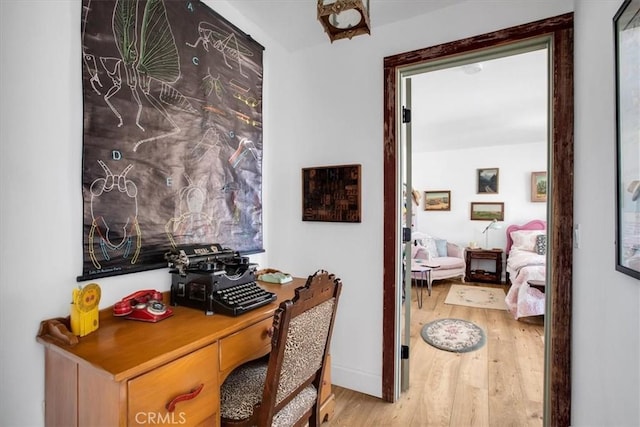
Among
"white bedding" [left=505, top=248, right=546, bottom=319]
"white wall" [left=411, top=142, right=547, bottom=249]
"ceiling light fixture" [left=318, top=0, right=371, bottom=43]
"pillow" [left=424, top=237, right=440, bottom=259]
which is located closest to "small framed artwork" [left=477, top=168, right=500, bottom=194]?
"white wall" [left=411, top=142, right=547, bottom=249]

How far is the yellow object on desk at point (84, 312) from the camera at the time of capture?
3.51ft

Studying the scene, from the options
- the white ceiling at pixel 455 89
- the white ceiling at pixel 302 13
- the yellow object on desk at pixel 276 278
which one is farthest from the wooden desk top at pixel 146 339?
the white ceiling at pixel 455 89

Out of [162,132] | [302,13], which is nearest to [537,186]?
[302,13]

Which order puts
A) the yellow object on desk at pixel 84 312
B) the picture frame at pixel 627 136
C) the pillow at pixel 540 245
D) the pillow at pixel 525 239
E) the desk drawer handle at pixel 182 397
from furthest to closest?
the pillow at pixel 525 239, the pillow at pixel 540 245, the yellow object on desk at pixel 84 312, the desk drawer handle at pixel 182 397, the picture frame at pixel 627 136

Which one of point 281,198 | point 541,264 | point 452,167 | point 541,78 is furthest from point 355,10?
point 452,167

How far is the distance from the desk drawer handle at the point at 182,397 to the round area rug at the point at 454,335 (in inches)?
96.8

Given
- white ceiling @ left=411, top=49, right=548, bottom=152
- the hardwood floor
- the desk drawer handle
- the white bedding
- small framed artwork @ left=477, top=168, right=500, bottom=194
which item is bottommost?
the hardwood floor

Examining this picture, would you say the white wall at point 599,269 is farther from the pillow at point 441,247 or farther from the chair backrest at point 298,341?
the pillow at point 441,247

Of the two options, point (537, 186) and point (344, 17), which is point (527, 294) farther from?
point (344, 17)

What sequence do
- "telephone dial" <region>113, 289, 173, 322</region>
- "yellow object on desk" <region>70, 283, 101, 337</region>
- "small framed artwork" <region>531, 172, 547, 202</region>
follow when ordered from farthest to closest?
"small framed artwork" <region>531, 172, 547, 202</region> → "telephone dial" <region>113, 289, 173, 322</region> → "yellow object on desk" <region>70, 283, 101, 337</region>

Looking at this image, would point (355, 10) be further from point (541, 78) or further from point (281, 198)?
point (541, 78)

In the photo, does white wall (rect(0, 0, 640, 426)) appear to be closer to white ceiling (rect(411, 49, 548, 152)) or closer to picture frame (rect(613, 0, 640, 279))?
picture frame (rect(613, 0, 640, 279))

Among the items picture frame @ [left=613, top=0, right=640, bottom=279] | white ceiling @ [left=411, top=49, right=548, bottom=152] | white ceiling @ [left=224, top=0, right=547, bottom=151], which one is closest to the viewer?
picture frame @ [left=613, top=0, right=640, bottom=279]

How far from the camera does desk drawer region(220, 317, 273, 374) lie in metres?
1.15
